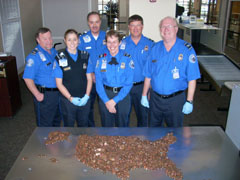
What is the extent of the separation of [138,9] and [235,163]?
2.97m

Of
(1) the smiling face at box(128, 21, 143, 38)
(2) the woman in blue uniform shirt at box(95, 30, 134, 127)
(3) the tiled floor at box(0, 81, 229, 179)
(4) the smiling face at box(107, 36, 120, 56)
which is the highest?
(1) the smiling face at box(128, 21, 143, 38)

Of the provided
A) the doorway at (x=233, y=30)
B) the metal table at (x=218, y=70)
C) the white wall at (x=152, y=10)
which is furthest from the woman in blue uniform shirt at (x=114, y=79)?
the doorway at (x=233, y=30)

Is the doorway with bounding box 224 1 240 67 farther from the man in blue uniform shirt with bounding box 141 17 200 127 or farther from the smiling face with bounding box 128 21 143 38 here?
the man in blue uniform shirt with bounding box 141 17 200 127

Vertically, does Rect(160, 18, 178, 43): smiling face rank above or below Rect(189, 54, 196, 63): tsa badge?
above

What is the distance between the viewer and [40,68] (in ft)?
7.84

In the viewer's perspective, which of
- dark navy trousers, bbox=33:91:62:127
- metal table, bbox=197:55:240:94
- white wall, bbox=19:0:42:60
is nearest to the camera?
dark navy trousers, bbox=33:91:62:127

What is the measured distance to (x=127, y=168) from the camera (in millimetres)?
1427

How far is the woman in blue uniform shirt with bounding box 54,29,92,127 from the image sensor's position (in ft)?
7.13

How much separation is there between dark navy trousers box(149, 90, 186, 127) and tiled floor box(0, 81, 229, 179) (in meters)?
1.06

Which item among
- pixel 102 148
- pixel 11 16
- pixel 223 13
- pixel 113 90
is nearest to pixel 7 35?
pixel 11 16

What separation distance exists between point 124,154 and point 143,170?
0.19m

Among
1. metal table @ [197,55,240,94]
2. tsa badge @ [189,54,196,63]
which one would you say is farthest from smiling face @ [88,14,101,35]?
metal table @ [197,55,240,94]

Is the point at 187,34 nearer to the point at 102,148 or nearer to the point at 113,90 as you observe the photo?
the point at 113,90

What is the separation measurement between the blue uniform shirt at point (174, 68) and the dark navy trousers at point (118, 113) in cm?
34
